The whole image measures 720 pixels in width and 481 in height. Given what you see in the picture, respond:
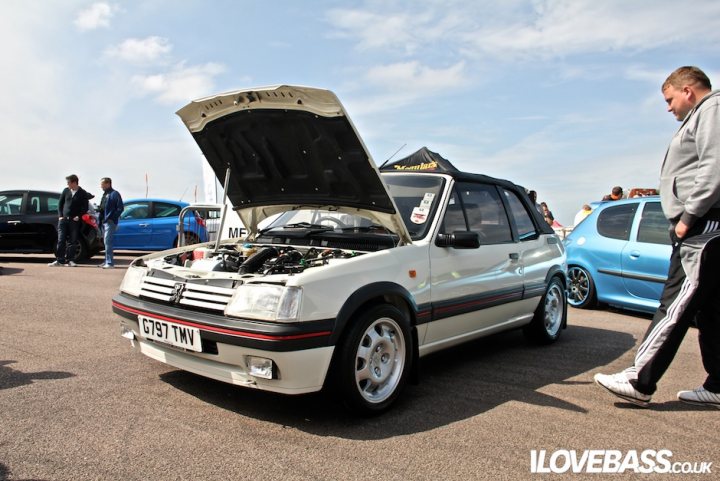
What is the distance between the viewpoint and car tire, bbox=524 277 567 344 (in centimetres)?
536

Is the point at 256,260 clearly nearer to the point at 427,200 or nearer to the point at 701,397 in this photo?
the point at 427,200

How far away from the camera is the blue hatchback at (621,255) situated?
682 cm

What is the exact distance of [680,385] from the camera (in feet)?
13.9

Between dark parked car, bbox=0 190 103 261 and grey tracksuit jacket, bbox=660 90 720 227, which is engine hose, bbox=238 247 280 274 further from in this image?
dark parked car, bbox=0 190 103 261

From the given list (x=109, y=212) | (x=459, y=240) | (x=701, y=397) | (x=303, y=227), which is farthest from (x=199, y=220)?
(x=701, y=397)

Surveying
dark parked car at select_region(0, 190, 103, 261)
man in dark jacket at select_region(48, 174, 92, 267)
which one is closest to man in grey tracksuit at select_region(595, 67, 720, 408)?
man in dark jacket at select_region(48, 174, 92, 267)

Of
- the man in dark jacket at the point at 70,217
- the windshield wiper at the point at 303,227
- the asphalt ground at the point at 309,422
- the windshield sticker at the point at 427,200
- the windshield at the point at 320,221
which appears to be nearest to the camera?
the asphalt ground at the point at 309,422

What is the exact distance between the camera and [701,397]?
Result: 3721 mm

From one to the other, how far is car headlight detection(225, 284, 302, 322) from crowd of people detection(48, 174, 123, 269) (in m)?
8.30

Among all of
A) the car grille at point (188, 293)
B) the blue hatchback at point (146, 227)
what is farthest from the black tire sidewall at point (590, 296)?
the blue hatchback at point (146, 227)

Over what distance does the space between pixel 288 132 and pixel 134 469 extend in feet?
7.85

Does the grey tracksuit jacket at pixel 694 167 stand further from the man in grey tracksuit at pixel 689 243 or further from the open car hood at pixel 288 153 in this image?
the open car hood at pixel 288 153

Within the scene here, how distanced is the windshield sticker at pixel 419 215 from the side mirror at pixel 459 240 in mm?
197

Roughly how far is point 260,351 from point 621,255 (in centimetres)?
569
